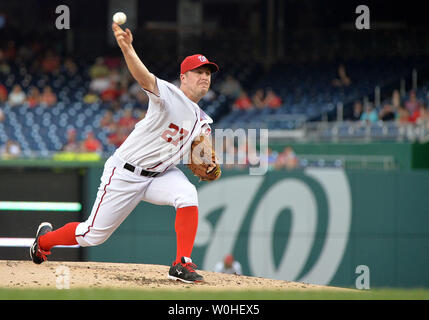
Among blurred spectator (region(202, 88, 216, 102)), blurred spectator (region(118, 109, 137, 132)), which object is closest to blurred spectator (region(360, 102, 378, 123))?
blurred spectator (region(202, 88, 216, 102))

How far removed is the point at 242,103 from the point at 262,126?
75.3 inches

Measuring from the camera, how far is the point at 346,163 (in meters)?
10.1

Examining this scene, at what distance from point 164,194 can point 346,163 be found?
5970 mm

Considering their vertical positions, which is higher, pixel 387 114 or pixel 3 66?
pixel 3 66

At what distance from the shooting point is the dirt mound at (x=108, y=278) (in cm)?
445

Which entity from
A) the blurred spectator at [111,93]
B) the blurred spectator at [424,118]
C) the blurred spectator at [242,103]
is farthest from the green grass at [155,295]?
the blurred spectator at [111,93]

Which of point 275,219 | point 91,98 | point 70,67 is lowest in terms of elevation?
point 275,219

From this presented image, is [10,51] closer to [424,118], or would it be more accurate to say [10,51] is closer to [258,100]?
[258,100]

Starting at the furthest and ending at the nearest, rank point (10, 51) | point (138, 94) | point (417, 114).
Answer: point (10, 51)
point (138, 94)
point (417, 114)

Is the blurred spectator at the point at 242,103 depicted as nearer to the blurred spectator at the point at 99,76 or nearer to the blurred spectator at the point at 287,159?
the blurred spectator at the point at 99,76

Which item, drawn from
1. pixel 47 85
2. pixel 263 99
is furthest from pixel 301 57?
pixel 47 85

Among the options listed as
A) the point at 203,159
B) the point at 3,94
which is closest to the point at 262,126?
the point at 3,94

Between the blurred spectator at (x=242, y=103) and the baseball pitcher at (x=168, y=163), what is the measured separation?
8.61 m

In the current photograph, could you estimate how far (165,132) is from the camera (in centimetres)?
448
